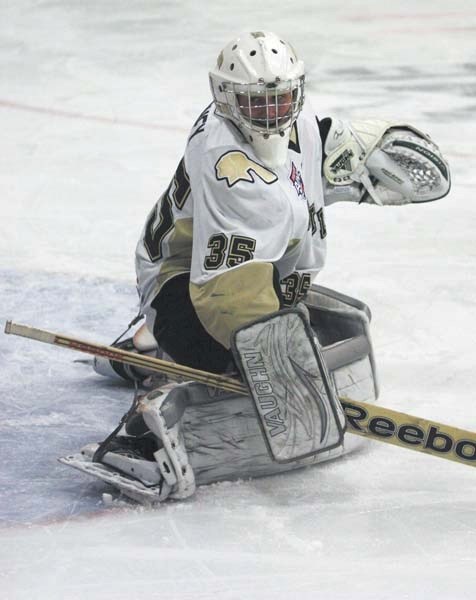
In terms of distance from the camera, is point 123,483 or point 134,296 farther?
point 134,296

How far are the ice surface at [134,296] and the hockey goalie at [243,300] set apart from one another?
0.33ft

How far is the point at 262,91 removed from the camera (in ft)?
8.97

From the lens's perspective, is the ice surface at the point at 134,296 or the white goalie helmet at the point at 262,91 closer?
the ice surface at the point at 134,296

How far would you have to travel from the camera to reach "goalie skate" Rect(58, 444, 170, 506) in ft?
9.03

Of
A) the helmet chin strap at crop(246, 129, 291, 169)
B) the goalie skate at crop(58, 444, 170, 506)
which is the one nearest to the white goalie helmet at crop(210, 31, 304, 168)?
the helmet chin strap at crop(246, 129, 291, 169)

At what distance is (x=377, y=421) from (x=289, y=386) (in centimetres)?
22

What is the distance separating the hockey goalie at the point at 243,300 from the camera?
269cm

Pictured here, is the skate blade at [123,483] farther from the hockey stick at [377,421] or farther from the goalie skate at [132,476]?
the hockey stick at [377,421]

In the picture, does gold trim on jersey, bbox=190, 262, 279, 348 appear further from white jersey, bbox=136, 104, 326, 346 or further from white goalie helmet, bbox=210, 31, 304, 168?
white goalie helmet, bbox=210, 31, 304, 168

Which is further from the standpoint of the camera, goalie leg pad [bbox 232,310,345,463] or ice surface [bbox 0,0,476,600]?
goalie leg pad [bbox 232,310,345,463]

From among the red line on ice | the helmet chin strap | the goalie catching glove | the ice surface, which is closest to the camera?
the ice surface

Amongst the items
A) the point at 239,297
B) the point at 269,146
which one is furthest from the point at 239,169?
the point at 239,297

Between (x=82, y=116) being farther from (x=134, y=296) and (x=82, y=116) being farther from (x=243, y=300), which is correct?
(x=243, y=300)

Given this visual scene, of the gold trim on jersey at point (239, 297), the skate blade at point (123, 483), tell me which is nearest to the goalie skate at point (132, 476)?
the skate blade at point (123, 483)
